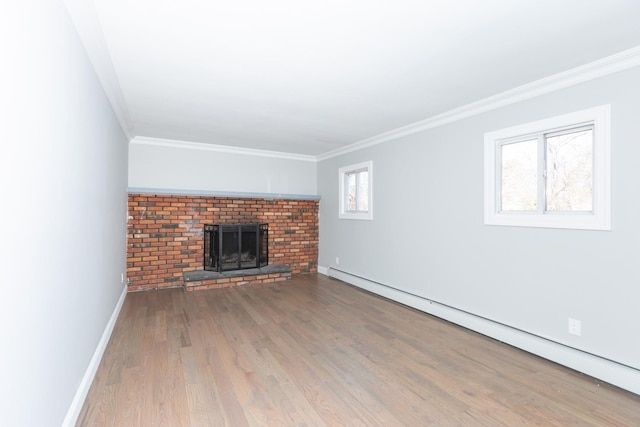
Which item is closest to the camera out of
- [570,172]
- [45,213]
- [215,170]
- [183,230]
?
[45,213]

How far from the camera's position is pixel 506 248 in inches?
127

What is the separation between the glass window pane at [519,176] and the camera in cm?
311

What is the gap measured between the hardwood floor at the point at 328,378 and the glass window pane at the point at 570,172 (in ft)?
4.56

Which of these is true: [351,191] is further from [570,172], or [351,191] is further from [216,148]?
[570,172]

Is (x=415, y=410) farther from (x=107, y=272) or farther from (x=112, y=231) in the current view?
(x=112, y=231)

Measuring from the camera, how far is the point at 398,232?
462 cm

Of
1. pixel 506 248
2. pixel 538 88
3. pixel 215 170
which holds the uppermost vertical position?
pixel 538 88

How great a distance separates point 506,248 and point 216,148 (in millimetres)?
4648

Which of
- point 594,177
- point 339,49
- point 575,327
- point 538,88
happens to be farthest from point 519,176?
point 339,49

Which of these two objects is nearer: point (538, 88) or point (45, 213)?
point (45, 213)

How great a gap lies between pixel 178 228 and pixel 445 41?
4.71m

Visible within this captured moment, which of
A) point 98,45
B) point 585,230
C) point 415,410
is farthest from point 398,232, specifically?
point 98,45

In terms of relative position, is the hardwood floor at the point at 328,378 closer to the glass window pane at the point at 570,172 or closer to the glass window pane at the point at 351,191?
the glass window pane at the point at 570,172

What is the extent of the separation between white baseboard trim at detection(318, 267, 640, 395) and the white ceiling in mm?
2293
